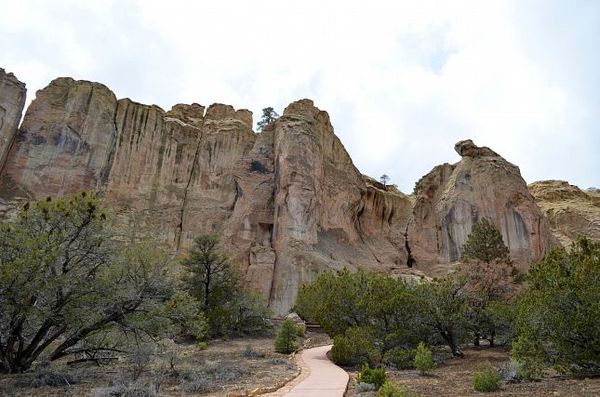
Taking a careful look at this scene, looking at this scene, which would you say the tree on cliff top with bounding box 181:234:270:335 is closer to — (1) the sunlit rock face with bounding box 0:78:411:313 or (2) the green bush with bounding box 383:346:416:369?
(1) the sunlit rock face with bounding box 0:78:411:313

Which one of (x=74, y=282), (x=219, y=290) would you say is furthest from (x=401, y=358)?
(x=219, y=290)

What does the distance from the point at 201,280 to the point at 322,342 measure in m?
8.79

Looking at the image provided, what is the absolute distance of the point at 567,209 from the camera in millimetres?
60406

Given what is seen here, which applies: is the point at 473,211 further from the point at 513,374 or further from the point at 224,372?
the point at 224,372

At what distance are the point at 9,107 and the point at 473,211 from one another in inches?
2029

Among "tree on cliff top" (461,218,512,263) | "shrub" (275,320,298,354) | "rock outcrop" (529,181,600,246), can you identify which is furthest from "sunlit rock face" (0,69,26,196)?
"rock outcrop" (529,181,600,246)

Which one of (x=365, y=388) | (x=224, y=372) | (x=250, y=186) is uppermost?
(x=250, y=186)

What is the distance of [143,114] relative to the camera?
52.0 metres

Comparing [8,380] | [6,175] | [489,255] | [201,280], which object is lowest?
[8,380]

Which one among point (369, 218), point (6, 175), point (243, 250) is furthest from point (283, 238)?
point (6, 175)

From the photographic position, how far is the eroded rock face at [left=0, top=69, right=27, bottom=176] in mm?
44469

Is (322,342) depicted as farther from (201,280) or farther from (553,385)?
(553,385)

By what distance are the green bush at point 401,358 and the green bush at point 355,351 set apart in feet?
1.46

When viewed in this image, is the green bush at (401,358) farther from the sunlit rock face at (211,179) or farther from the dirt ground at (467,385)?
the sunlit rock face at (211,179)
